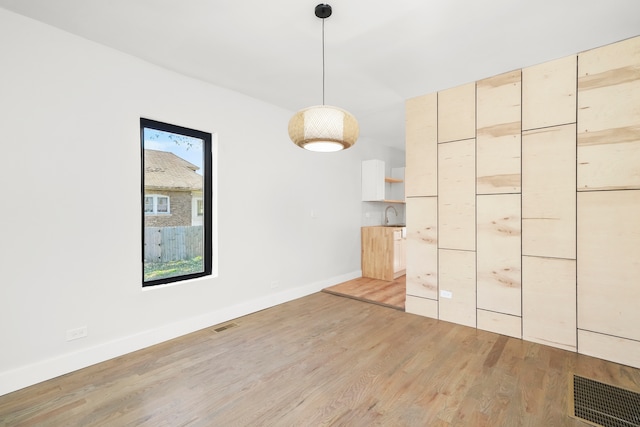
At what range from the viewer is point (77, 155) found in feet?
8.26

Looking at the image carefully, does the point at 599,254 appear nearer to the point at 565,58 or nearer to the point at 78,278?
the point at 565,58

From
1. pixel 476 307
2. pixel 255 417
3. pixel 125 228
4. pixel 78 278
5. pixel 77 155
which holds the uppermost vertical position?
pixel 77 155

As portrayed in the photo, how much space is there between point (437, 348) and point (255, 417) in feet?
6.02

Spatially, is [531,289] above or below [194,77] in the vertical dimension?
below

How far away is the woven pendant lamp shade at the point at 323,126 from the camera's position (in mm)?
2131

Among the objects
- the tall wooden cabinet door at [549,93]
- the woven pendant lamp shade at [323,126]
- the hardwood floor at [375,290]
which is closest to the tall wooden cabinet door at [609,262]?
the tall wooden cabinet door at [549,93]

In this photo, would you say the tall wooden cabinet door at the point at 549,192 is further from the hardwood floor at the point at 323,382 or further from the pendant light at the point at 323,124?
the pendant light at the point at 323,124

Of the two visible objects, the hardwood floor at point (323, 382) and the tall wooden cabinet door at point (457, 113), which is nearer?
the hardwood floor at point (323, 382)

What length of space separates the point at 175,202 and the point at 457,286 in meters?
3.40

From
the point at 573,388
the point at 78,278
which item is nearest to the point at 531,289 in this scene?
the point at 573,388

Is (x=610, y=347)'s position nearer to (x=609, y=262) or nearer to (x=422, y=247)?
(x=609, y=262)

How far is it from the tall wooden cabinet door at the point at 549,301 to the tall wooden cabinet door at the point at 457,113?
155 cm

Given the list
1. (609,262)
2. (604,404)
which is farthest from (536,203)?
(604,404)

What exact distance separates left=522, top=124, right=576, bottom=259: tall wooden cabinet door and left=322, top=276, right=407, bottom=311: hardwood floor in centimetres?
180
